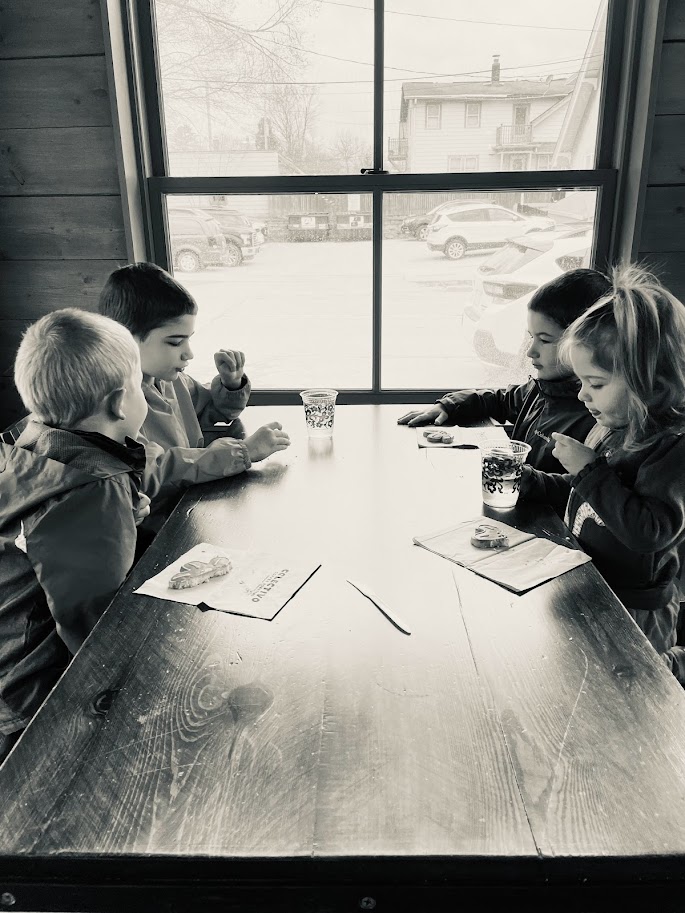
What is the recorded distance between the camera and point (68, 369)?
1248mm

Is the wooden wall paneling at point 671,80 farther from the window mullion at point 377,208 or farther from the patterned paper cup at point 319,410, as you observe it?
the patterned paper cup at point 319,410

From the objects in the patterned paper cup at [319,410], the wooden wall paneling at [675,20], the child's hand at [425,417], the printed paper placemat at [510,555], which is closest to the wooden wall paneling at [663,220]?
the wooden wall paneling at [675,20]

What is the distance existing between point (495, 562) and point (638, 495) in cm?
31

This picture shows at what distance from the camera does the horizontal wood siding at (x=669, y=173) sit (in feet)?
6.85

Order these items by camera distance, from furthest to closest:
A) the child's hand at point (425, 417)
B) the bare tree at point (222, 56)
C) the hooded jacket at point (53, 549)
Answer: the bare tree at point (222, 56) < the child's hand at point (425, 417) < the hooded jacket at point (53, 549)

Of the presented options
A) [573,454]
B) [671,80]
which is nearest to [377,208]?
[671,80]

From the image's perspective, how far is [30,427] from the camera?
1.26 m

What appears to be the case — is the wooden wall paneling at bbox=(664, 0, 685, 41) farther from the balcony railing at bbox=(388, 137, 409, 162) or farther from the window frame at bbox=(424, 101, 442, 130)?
the balcony railing at bbox=(388, 137, 409, 162)

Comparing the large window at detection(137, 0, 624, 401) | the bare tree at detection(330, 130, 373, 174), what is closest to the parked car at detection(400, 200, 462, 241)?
the large window at detection(137, 0, 624, 401)

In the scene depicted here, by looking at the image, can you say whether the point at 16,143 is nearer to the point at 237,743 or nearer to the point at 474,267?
the point at 474,267

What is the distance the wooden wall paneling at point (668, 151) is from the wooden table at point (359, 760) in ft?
5.31

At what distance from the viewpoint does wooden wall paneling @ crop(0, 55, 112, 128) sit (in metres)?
2.20

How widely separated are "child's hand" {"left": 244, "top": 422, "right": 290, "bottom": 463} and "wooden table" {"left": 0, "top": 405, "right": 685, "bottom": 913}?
22.1 inches

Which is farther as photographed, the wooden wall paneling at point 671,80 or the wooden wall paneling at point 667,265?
the wooden wall paneling at point 667,265
